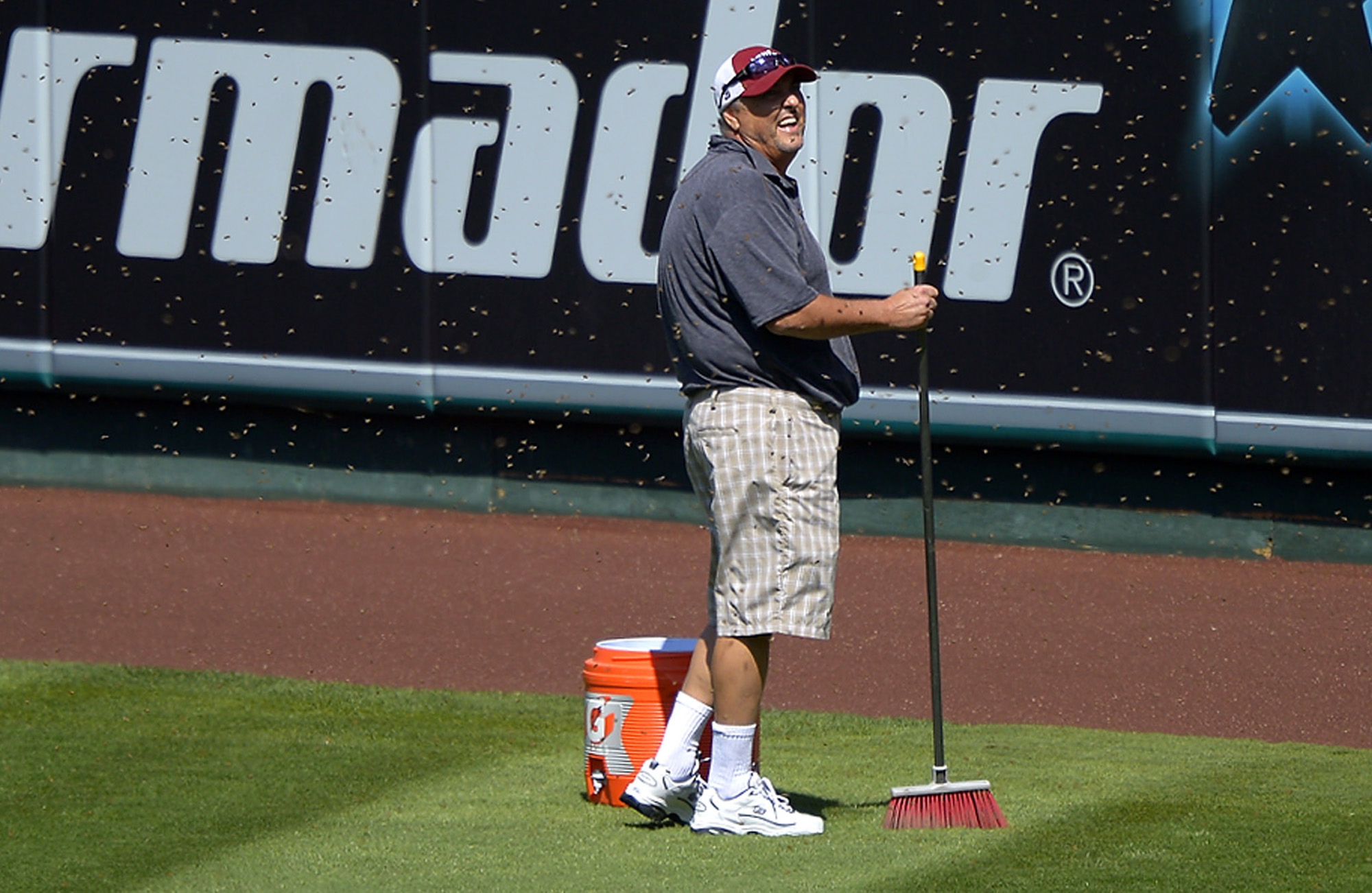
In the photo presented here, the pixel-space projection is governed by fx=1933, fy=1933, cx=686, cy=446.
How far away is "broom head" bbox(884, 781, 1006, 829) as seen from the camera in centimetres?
485

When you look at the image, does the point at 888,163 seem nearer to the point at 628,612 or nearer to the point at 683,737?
the point at 628,612

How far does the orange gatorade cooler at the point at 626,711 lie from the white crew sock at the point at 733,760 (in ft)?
1.24

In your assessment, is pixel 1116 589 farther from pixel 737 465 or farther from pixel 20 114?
pixel 20 114

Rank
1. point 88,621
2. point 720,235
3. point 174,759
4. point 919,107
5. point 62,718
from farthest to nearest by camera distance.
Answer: point 919,107 < point 88,621 < point 62,718 < point 174,759 < point 720,235

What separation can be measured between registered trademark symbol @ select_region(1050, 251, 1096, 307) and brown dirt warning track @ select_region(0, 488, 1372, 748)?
122cm

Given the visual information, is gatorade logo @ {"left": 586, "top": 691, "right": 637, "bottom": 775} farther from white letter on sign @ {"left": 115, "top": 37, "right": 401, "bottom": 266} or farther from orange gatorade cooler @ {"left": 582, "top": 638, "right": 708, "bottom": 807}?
white letter on sign @ {"left": 115, "top": 37, "right": 401, "bottom": 266}

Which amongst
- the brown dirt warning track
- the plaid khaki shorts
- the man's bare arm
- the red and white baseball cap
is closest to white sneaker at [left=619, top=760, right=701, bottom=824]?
the plaid khaki shorts

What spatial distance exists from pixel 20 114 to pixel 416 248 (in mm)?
2334

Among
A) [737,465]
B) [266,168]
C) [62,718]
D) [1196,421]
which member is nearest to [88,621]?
[62,718]

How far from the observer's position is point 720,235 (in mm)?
4801

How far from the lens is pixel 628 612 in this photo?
26.8 feet

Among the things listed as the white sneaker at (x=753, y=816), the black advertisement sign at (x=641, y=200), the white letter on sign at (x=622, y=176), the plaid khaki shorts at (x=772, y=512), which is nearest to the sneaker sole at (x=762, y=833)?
the white sneaker at (x=753, y=816)

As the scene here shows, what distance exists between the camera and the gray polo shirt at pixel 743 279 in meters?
4.75

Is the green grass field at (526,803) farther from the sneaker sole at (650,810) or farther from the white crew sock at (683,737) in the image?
the white crew sock at (683,737)
